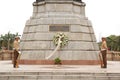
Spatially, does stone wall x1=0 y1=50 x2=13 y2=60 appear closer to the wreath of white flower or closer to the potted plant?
the wreath of white flower

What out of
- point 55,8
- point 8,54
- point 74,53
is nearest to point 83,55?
point 74,53

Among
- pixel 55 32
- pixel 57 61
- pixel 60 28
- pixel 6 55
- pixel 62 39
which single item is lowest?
pixel 6 55

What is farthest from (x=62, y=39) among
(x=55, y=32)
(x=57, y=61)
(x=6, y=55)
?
(x=6, y=55)

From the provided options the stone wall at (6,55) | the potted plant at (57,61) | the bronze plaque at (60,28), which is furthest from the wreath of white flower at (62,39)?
the stone wall at (6,55)

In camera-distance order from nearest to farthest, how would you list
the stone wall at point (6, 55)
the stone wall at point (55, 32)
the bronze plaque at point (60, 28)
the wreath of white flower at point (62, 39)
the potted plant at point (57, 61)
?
the potted plant at point (57, 61)
the stone wall at point (55, 32)
the wreath of white flower at point (62, 39)
the bronze plaque at point (60, 28)
the stone wall at point (6, 55)

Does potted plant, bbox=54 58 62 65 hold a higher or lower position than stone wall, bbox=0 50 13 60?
higher

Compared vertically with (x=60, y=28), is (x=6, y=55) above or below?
below

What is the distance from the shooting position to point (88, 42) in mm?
20359

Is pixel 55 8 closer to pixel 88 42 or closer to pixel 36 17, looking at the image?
pixel 36 17

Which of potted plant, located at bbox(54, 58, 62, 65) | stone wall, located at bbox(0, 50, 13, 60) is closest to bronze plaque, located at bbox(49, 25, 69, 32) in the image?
potted plant, located at bbox(54, 58, 62, 65)

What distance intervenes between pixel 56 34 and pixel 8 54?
16.3 meters

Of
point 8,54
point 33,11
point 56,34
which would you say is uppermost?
point 33,11

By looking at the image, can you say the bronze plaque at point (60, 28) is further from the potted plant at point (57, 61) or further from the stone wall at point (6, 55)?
the stone wall at point (6, 55)

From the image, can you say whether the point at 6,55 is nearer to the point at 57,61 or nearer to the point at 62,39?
the point at 62,39
